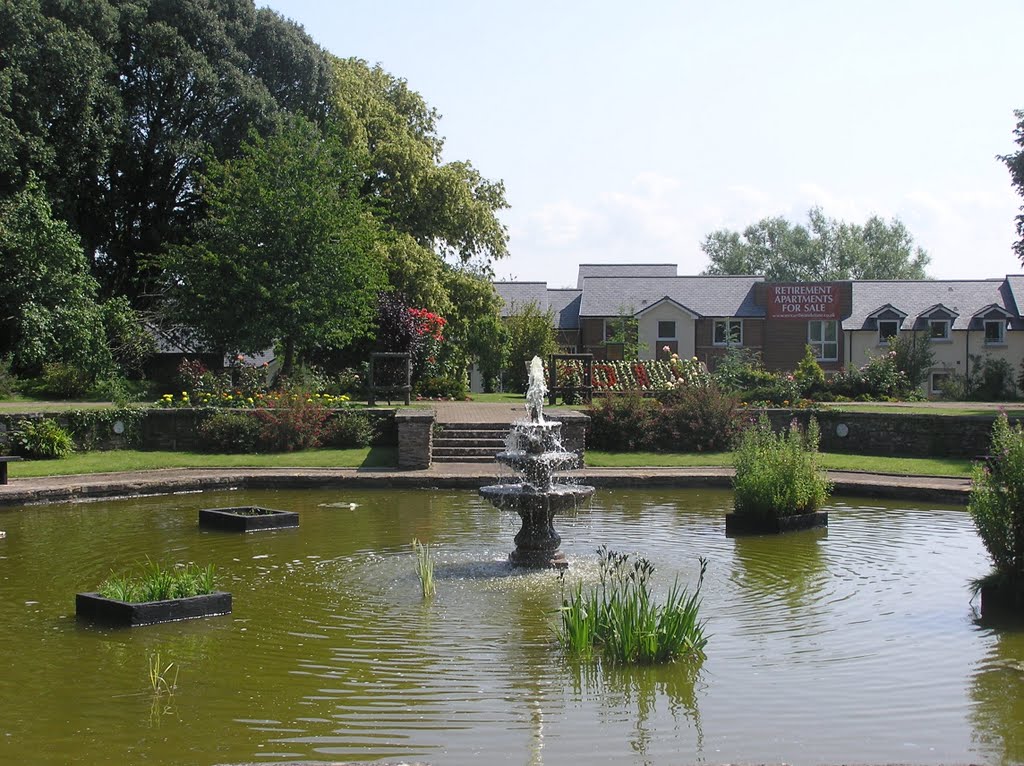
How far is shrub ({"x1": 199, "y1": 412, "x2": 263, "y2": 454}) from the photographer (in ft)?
79.6

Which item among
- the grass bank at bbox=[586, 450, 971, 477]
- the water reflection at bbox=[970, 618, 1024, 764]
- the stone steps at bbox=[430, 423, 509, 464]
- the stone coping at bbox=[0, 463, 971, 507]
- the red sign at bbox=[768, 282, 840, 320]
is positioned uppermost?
the red sign at bbox=[768, 282, 840, 320]

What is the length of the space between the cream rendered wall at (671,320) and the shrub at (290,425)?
119ft

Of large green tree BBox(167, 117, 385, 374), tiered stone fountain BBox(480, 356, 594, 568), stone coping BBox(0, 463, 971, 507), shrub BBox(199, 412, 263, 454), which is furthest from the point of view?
large green tree BBox(167, 117, 385, 374)

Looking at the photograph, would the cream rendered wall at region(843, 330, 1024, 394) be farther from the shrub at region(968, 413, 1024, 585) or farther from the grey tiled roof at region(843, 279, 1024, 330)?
the shrub at region(968, 413, 1024, 585)

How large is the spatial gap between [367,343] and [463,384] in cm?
383

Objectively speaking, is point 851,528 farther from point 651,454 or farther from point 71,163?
point 71,163

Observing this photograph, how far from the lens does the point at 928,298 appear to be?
5975cm

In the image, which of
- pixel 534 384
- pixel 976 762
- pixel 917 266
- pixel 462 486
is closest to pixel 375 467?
pixel 462 486

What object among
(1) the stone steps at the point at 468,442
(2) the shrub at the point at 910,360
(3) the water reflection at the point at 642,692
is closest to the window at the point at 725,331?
(2) the shrub at the point at 910,360

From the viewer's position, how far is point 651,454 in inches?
952

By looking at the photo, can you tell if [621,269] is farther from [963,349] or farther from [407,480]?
[407,480]

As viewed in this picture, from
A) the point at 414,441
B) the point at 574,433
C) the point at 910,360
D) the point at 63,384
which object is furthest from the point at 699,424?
the point at 910,360

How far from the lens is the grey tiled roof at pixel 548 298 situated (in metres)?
62.5

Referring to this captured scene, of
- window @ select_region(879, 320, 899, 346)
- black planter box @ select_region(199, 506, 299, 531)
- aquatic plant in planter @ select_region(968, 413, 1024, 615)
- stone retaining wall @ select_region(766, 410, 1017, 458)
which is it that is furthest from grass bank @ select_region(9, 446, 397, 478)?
window @ select_region(879, 320, 899, 346)
